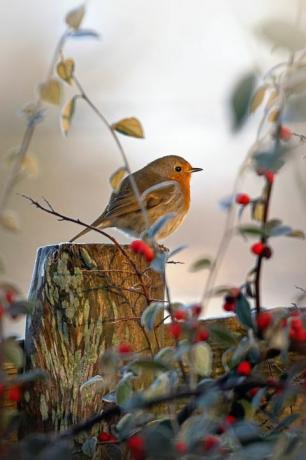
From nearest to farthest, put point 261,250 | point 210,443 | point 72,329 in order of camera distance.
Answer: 1. point 210,443
2. point 261,250
3. point 72,329

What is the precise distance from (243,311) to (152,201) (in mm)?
2208

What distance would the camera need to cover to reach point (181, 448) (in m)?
0.88

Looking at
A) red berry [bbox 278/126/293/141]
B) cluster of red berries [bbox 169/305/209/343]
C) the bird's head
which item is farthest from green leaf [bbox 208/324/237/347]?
the bird's head

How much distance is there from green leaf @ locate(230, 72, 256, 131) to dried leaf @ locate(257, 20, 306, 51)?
0.22 ft

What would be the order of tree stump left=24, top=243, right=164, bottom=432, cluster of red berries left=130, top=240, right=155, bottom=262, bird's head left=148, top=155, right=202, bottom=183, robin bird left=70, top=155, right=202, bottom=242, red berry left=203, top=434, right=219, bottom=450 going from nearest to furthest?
red berry left=203, top=434, right=219, bottom=450
cluster of red berries left=130, top=240, right=155, bottom=262
tree stump left=24, top=243, right=164, bottom=432
robin bird left=70, top=155, right=202, bottom=242
bird's head left=148, top=155, right=202, bottom=183

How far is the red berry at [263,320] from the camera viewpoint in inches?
42.8

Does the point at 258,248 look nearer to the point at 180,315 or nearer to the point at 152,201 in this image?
the point at 180,315

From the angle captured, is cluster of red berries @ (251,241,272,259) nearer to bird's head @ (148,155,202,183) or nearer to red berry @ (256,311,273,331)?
red berry @ (256,311,273,331)

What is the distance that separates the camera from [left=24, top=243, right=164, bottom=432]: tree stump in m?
1.61

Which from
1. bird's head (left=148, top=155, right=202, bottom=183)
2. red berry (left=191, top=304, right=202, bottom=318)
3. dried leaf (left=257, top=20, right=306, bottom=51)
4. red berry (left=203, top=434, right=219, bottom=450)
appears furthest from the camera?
bird's head (left=148, top=155, right=202, bottom=183)

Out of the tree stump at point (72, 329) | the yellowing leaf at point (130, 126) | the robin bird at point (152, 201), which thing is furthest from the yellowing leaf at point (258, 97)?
the robin bird at point (152, 201)

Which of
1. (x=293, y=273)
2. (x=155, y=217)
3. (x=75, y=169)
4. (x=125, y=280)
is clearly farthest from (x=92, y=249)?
(x=75, y=169)

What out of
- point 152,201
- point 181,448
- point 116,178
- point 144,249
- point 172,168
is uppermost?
point 172,168

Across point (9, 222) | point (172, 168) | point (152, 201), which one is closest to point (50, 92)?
point (9, 222)
